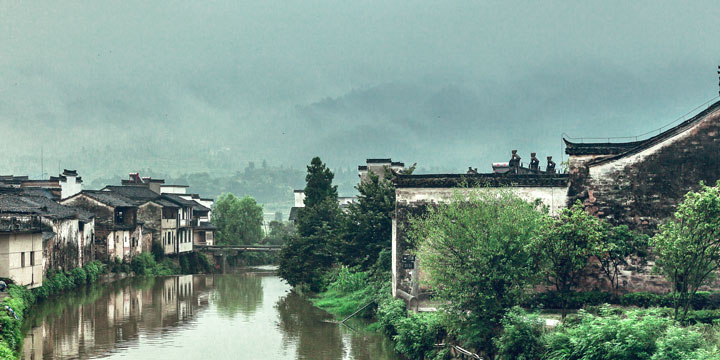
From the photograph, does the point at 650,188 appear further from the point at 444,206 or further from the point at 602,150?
the point at 444,206

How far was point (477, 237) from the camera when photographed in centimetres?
2744

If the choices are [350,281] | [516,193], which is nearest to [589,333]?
[516,193]

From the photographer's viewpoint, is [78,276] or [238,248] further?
[238,248]

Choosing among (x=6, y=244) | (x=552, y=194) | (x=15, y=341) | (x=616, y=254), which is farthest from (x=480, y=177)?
(x=6, y=244)

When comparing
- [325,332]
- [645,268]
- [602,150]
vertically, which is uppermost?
[602,150]

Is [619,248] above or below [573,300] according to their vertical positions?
above

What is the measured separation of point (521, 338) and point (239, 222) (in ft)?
289

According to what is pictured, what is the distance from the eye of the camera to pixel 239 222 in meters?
109

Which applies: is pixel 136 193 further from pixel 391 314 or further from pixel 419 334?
pixel 419 334

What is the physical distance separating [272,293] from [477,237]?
37308 millimetres

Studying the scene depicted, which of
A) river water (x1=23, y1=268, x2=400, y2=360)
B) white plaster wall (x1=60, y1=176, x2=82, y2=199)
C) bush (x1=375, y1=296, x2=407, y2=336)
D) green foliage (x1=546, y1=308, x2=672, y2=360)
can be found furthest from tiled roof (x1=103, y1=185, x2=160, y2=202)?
green foliage (x1=546, y1=308, x2=672, y2=360)

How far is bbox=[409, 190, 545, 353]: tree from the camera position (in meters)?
26.9

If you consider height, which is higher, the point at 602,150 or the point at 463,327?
the point at 602,150

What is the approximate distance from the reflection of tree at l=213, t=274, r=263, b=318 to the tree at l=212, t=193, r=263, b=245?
92.6 feet
